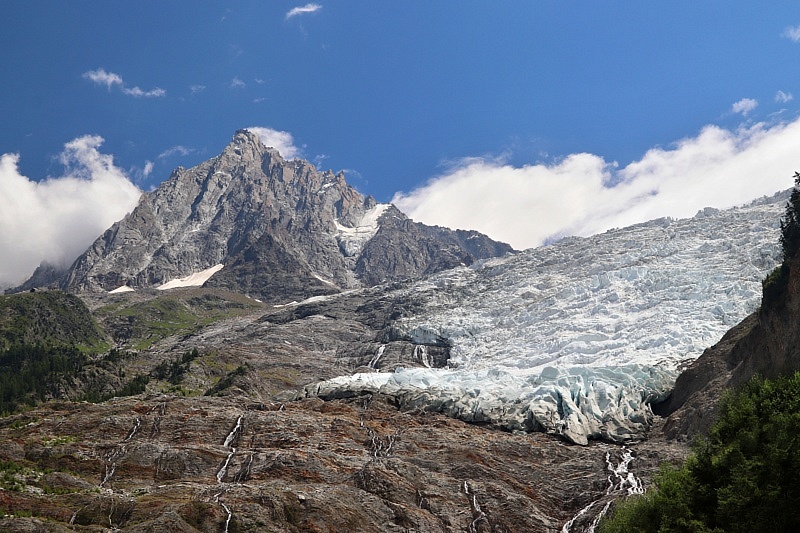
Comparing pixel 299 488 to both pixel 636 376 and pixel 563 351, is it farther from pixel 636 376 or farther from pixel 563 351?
pixel 563 351

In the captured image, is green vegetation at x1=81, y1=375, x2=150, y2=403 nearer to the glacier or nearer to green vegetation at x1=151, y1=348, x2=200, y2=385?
green vegetation at x1=151, y1=348, x2=200, y2=385

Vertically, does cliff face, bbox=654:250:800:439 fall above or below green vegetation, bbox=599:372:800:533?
above

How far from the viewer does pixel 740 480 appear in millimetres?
51375

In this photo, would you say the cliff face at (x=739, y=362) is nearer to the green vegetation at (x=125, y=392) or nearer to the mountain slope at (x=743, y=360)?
the mountain slope at (x=743, y=360)

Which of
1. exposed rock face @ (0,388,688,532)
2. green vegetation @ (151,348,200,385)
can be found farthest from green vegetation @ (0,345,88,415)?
exposed rock face @ (0,388,688,532)

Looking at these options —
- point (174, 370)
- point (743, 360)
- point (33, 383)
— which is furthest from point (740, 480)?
point (33, 383)

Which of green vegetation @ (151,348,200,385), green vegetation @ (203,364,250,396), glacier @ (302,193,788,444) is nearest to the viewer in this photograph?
glacier @ (302,193,788,444)

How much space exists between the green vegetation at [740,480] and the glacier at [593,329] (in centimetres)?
2885

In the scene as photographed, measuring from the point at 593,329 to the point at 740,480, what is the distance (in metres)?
86.3

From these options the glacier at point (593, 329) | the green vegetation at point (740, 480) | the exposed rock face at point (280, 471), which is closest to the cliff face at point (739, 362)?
the glacier at point (593, 329)

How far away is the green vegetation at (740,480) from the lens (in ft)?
163

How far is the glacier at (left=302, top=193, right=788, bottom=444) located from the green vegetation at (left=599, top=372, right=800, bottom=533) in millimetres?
28848

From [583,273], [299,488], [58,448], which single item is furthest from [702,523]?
[583,273]

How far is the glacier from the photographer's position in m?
98.6
